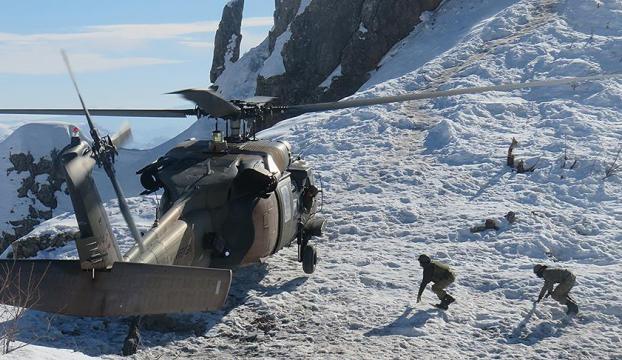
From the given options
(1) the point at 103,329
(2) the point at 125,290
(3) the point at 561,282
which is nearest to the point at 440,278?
(3) the point at 561,282

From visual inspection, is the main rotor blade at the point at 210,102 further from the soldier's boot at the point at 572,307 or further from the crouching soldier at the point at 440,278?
the soldier's boot at the point at 572,307

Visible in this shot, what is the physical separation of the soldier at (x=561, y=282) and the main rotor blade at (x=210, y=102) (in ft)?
19.8

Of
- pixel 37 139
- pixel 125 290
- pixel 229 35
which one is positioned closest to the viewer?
pixel 125 290

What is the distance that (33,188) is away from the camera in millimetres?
60062

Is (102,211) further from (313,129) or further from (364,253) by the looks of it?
(313,129)

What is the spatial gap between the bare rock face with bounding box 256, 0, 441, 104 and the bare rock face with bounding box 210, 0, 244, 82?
1556 centimetres

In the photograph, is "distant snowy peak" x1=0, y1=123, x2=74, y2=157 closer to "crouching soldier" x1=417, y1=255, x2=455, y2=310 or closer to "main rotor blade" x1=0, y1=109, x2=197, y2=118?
"main rotor blade" x1=0, y1=109, x2=197, y2=118

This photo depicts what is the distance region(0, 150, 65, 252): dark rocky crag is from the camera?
5638 centimetres

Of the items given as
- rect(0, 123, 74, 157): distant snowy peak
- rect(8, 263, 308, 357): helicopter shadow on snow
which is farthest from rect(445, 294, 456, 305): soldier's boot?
rect(0, 123, 74, 157): distant snowy peak

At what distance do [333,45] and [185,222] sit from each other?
3049 centimetres

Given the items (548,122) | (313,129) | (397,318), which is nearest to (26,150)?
(313,129)

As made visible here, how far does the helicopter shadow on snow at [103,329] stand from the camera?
9289 mm

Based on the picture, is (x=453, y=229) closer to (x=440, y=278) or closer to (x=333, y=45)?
(x=440, y=278)

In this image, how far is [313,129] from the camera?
2277cm
